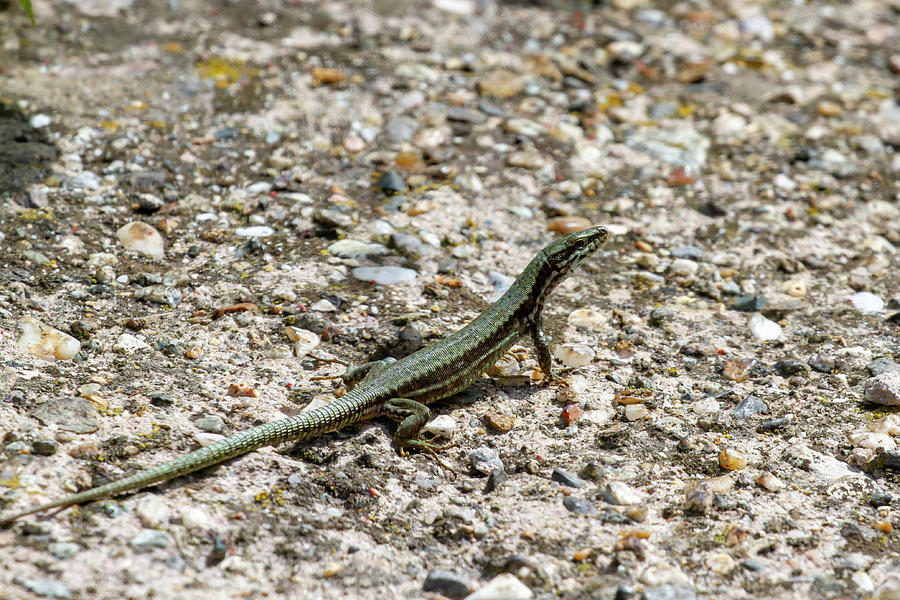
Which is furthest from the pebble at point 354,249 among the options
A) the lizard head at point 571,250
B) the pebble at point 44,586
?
the pebble at point 44,586

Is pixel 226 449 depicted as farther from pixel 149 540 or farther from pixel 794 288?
pixel 794 288

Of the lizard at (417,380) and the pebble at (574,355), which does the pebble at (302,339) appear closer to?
the lizard at (417,380)

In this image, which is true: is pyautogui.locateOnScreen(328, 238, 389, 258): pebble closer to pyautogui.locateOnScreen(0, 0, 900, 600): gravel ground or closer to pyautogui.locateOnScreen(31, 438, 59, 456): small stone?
pyautogui.locateOnScreen(0, 0, 900, 600): gravel ground

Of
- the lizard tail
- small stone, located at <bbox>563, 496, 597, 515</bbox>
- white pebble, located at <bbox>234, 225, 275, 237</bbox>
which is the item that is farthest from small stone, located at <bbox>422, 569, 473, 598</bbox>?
white pebble, located at <bbox>234, 225, 275, 237</bbox>

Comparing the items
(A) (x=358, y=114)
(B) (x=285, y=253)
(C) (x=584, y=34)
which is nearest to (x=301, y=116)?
(A) (x=358, y=114)

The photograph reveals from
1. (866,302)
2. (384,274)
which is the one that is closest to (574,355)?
(384,274)

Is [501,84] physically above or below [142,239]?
above

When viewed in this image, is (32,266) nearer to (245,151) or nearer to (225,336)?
(225,336)

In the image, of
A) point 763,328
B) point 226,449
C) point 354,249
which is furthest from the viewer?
point 354,249
